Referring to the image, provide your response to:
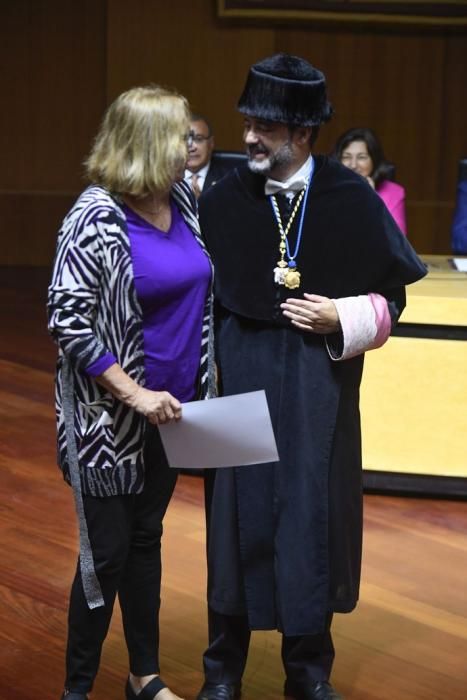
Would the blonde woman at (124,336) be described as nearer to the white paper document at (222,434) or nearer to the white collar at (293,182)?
the white paper document at (222,434)

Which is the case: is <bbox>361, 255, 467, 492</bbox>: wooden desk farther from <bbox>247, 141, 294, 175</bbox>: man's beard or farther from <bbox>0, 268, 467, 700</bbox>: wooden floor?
<bbox>247, 141, 294, 175</bbox>: man's beard

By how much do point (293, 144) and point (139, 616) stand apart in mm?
1136

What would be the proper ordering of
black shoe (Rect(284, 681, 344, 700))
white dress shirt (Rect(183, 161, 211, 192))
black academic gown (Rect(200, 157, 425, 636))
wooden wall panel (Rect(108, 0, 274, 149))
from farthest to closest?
wooden wall panel (Rect(108, 0, 274, 149)), white dress shirt (Rect(183, 161, 211, 192)), black shoe (Rect(284, 681, 344, 700)), black academic gown (Rect(200, 157, 425, 636))

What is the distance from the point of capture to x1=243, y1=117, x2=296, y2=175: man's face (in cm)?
279

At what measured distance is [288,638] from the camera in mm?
3062

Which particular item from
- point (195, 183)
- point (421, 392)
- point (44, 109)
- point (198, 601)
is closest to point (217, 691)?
point (198, 601)

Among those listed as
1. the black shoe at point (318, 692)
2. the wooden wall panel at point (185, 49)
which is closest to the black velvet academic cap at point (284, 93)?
the black shoe at point (318, 692)

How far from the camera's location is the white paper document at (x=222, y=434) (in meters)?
2.63

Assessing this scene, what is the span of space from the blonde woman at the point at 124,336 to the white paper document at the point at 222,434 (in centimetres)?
4

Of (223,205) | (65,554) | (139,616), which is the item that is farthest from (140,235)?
(65,554)

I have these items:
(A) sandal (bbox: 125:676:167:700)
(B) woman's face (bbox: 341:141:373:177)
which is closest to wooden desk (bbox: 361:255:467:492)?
Answer: (B) woman's face (bbox: 341:141:373:177)

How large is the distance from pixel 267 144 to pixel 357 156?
3.21 meters

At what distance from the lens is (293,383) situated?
2.87m

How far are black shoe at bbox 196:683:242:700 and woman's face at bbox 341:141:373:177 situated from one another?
11.1ft
